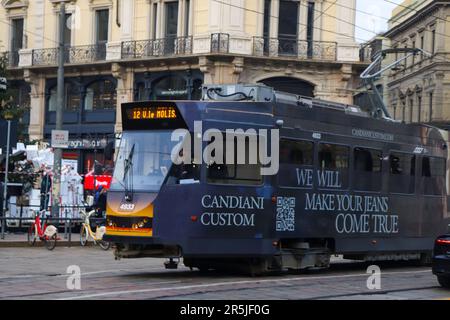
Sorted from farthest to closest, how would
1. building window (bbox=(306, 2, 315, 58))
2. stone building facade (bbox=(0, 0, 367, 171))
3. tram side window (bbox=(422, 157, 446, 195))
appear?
building window (bbox=(306, 2, 315, 58))
stone building facade (bbox=(0, 0, 367, 171))
tram side window (bbox=(422, 157, 446, 195))

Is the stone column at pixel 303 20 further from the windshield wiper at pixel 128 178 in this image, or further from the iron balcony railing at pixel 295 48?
the windshield wiper at pixel 128 178

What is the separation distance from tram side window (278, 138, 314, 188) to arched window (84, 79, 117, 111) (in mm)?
25257

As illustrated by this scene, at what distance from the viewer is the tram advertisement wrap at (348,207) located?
16891mm

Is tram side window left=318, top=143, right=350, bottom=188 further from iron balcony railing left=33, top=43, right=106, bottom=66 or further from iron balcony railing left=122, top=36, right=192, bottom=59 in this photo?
iron balcony railing left=33, top=43, right=106, bottom=66

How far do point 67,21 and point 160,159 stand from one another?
2933 centimetres

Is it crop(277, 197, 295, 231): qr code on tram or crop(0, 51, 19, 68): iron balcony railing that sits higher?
crop(0, 51, 19, 68): iron balcony railing

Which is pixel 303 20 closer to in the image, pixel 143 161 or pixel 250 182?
pixel 250 182

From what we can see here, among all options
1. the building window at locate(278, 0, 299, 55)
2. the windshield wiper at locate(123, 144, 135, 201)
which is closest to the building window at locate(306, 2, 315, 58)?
the building window at locate(278, 0, 299, 55)

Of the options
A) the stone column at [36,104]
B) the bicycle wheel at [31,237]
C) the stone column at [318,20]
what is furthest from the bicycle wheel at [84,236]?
the stone column at [36,104]

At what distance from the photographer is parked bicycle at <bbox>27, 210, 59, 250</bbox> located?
23.4 m

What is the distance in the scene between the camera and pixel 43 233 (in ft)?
78.0

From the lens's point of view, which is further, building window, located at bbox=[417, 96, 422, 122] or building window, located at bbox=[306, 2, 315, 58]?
building window, located at bbox=[417, 96, 422, 122]
